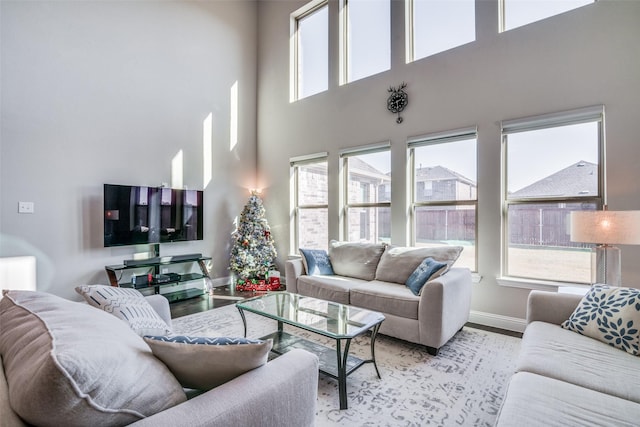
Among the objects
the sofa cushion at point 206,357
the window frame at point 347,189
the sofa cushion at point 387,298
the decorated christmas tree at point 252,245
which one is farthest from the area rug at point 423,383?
the window frame at point 347,189

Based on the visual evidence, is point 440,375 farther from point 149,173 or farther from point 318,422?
point 149,173

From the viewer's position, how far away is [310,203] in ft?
17.8

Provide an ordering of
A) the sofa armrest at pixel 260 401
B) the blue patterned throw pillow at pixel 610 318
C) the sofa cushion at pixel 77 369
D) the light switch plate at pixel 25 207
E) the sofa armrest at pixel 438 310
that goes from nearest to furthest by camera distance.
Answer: the sofa cushion at pixel 77 369
the sofa armrest at pixel 260 401
the blue patterned throw pillow at pixel 610 318
the sofa armrest at pixel 438 310
the light switch plate at pixel 25 207

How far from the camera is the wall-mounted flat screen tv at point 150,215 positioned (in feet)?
13.4

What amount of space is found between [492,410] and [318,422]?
3.59 ft

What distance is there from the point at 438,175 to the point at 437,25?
6.25ft

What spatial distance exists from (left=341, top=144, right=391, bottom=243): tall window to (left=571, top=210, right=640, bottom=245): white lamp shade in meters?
2.20

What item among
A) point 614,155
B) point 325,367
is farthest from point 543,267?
point 325,367

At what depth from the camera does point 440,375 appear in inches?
94.1

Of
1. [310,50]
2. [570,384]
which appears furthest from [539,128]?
[310,50]

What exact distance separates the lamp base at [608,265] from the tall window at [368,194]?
7.30 ft

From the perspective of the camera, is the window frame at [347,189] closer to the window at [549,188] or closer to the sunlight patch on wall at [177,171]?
the window at [549,188]

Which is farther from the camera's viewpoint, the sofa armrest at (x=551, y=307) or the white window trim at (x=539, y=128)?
the white window trim at (x=539, y=128)

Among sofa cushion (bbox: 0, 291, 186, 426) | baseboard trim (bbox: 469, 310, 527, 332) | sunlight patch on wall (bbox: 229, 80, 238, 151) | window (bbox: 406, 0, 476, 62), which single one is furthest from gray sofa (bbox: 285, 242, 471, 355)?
sunlight patch on wall (bbox: 229, 80, 238, 151)
